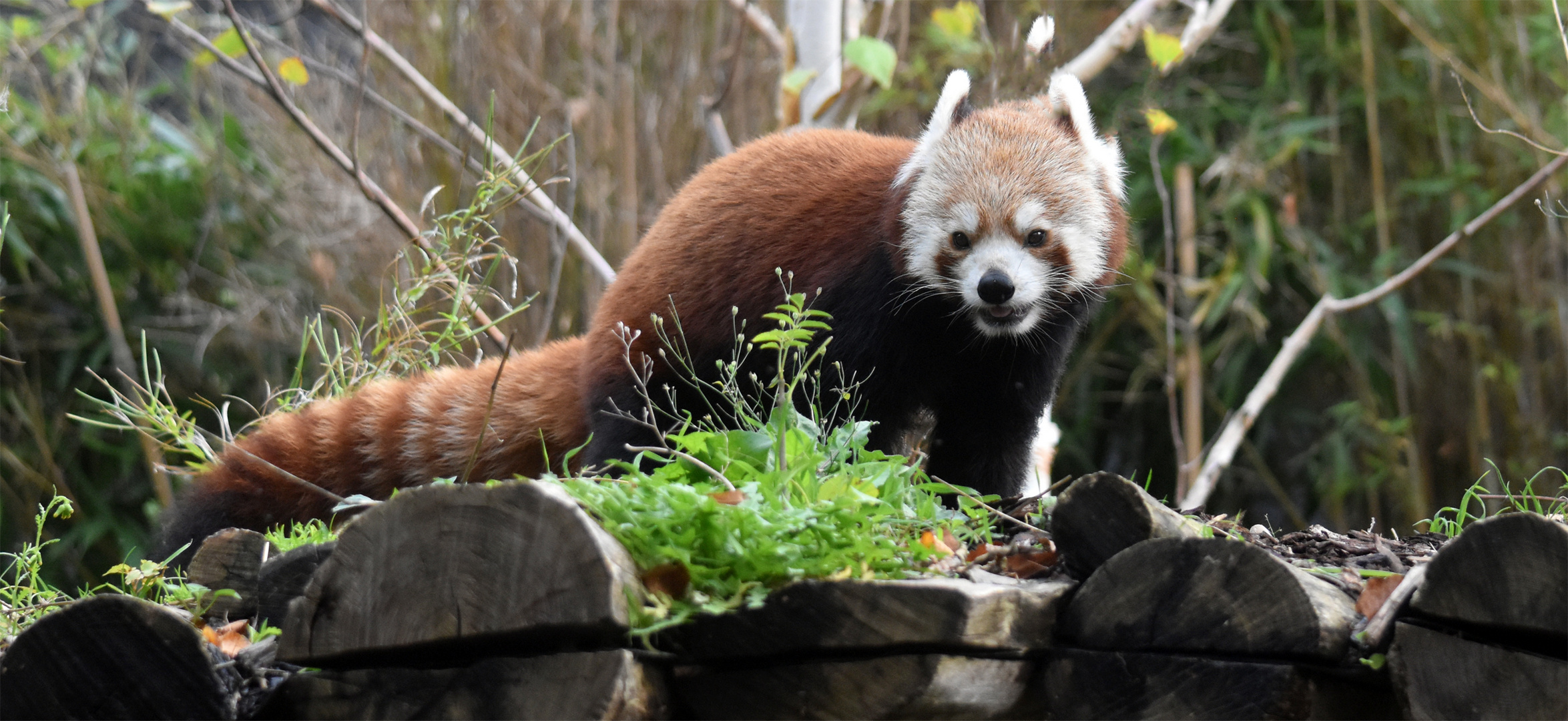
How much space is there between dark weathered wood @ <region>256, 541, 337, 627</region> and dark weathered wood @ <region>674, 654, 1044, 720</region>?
1.81 ft

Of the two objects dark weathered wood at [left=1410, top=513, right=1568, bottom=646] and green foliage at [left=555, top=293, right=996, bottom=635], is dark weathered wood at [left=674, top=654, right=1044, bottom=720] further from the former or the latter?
dark weathered wood at [left=1410, top=513, right=1568, bottom=646]

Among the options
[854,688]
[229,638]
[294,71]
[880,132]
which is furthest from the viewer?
[880,132]

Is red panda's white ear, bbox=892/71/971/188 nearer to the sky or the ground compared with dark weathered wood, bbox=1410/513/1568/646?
nearer to the sky

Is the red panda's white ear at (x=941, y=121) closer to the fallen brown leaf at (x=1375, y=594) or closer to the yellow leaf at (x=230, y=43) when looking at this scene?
the fallen brown leaf at (x=1375, y=594)

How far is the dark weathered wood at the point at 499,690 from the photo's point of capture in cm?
129

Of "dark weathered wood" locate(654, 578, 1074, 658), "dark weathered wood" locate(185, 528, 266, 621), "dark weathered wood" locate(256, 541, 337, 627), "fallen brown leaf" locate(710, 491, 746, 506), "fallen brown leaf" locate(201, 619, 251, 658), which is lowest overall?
"dark weathered wood" locate(185, 528, 266, 621)

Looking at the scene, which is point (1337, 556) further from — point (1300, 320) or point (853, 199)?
point (1300, 320)

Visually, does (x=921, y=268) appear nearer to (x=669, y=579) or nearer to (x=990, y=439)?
(x=990, y=439)

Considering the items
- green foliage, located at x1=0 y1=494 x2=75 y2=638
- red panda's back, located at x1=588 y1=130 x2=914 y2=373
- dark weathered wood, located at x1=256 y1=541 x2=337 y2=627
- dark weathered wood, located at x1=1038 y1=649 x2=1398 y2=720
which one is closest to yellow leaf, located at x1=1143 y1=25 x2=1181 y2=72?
red panda's back, located at x1=588 y1=130 x2=914 y2=373

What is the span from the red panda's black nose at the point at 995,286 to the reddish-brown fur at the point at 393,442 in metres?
0.94

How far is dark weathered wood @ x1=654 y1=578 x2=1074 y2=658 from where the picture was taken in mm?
1330

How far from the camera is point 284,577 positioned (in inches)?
65.2

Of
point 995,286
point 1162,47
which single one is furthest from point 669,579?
point 1162,47

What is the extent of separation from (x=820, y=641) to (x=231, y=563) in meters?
1.06
